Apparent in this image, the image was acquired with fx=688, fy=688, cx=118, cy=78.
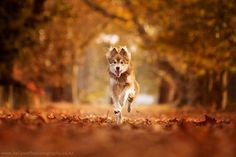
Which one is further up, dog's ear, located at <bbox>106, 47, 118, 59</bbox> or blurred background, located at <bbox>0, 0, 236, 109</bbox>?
blurred background, located at <bbox>0, 0, 236, 109</bbox>

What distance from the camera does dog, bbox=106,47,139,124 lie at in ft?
44.2

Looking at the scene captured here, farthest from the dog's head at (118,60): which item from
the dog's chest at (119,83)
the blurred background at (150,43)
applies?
the blurred background at (150,43)

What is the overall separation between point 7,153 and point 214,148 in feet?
7.48

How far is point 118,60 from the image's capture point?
1350cm

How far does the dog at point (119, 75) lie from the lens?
530 inches

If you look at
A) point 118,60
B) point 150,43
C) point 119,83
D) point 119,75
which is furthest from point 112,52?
point 150,43

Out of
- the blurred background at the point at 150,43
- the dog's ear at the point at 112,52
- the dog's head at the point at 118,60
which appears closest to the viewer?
the dog's head at the point at 118,60

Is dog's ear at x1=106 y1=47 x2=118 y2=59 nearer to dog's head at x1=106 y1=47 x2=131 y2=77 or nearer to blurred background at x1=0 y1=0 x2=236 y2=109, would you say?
dog's head at x1=106 y1=47 x2=131 y2=77

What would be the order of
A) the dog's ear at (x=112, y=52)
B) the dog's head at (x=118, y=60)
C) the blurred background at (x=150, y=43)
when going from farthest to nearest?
the blurred background at (x=150, y=43) < the dog's ear at (x=112, y=52) < the dog's head at (x=118, y=60)

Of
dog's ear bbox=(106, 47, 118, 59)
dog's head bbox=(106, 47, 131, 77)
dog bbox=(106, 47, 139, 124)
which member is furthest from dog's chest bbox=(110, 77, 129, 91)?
dog's ear bbox=(106, 47, 118, 59)

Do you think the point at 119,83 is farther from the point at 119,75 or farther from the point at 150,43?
the point at 150,43

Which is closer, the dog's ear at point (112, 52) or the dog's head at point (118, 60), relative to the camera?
the dog's head at point (118, 60)

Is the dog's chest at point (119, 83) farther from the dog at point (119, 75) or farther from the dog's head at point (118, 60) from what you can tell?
the dog's head at point (118, 60)

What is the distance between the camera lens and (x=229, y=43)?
91.6 feet
